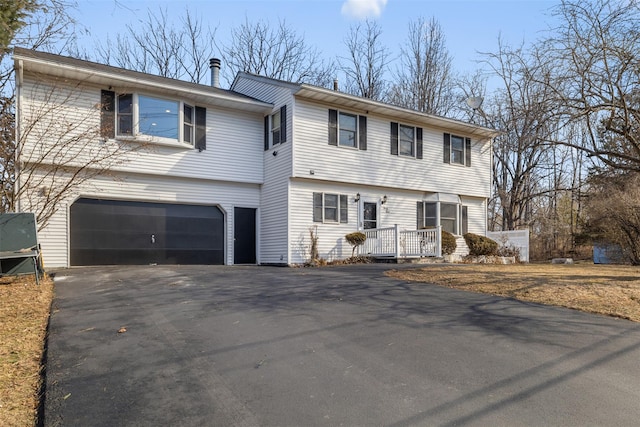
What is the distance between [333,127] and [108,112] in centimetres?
698

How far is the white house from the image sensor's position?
485 inches

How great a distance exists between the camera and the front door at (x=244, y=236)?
50.1ft

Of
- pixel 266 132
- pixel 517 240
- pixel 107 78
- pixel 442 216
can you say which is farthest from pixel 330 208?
pixel 517 240

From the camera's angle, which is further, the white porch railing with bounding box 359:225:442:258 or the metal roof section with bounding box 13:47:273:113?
the white porch railing with bounding box 359:225:442:258

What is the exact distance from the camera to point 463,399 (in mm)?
3498

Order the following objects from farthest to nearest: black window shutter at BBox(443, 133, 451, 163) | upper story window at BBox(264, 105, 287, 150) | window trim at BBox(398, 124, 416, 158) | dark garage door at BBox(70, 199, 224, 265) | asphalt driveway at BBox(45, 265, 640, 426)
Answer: black window shutter at BBox(443, 133, 451, 163) → window trim at BBox(398, 124, 416, 158) → upper story window at BBox(264, 105, 287, 150) → dark garage door at BBox(70, 199, 224, 265) → asphalt driveway at BBox(45, 265, 640, 426)

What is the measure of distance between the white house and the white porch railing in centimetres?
5

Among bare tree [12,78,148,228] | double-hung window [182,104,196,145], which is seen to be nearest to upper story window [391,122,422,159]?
double-hung window [182,104,196,145]

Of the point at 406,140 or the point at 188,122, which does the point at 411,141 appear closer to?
the point at 406,140

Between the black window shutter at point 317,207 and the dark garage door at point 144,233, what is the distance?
3162mm

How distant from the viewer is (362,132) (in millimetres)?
15914

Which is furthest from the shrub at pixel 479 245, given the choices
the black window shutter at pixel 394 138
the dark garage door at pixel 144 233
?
the dark garage door at pixel 144 233

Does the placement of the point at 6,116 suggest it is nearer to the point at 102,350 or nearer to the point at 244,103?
the point at 244,103

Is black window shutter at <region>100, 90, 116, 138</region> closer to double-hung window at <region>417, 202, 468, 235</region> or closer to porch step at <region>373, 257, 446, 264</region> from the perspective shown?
porch step at <region>373, 257, 446, 264</region>
